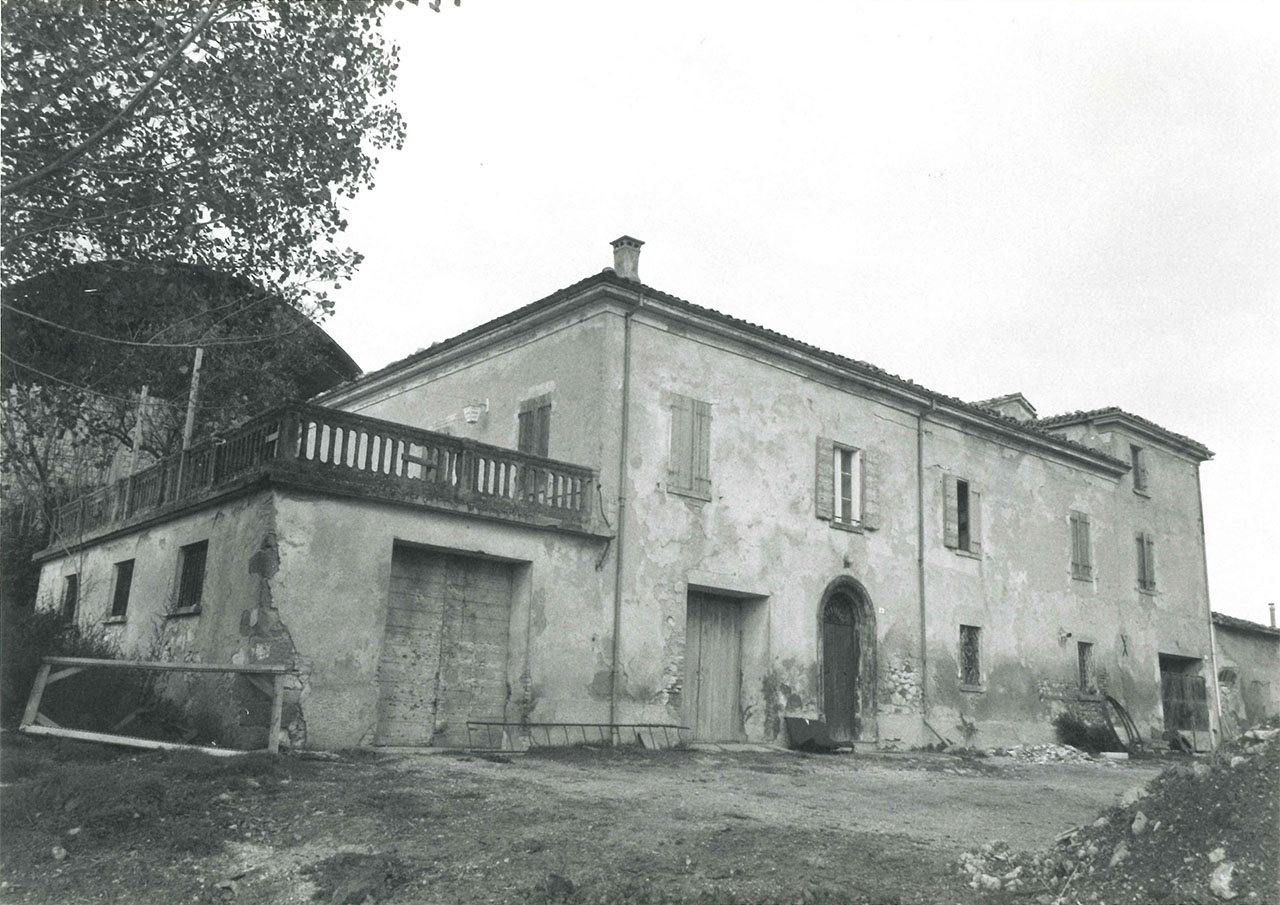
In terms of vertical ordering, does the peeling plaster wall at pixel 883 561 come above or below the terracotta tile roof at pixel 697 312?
below

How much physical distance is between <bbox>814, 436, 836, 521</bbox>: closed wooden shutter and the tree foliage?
31.2 feet

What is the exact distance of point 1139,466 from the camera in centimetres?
Answer: 2623

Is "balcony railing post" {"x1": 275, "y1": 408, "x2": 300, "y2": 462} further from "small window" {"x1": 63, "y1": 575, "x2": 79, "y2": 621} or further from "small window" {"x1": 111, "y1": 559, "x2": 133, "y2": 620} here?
"small window" {"x1": 63, "y1": 575, "x2": 79, "y2": 621}

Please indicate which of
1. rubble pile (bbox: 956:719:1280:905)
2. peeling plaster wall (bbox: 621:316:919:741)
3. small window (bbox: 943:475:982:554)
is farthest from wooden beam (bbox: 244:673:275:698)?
small window (bbox: 943:475:982:554)

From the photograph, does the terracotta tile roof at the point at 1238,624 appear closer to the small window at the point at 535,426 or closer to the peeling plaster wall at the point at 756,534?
the peeling plaster wall at the point at 756,534

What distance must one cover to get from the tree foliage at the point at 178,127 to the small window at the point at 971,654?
14374 millimetres

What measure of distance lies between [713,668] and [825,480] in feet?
12.7

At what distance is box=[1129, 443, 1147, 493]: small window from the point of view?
2600cm

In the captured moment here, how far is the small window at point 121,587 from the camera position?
16688 millimetres

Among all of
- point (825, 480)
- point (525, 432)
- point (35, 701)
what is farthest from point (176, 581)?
point (825, 480)

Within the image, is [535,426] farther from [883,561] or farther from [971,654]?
[971,654]

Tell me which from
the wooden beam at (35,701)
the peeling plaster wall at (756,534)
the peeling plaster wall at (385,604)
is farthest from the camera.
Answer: the peeling plaster wall at (756,534)

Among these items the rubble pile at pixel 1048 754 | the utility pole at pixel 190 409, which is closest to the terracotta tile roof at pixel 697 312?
the utility pole at pixel 190 409

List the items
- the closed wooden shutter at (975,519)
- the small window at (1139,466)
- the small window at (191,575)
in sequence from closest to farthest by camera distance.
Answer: the small window at (191,575)
the closed wooden shutter at (975,519)
the small window at (1139,466)
